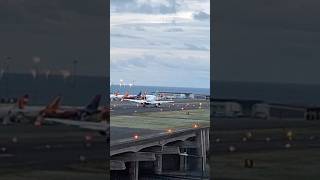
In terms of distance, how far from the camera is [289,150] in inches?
258

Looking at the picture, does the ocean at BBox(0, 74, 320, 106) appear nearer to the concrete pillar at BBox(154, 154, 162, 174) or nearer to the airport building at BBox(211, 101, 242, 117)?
the airport building at BBox(211, 101, 242, 117)

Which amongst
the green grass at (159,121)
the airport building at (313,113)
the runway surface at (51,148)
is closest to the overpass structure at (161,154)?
the green grass at (159,121)

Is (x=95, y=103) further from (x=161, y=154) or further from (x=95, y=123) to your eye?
(x=161, y=154)

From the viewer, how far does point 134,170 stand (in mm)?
10625

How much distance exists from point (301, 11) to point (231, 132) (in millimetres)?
1516

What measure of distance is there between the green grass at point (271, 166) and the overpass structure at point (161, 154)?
3180 mm

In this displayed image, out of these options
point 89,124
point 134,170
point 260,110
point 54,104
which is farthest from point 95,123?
point 134,170

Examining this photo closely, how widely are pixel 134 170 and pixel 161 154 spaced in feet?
4.64

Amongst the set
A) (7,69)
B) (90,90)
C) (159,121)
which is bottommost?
(159,121)

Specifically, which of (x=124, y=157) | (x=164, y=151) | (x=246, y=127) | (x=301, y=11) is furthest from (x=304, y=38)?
(x=164, y=151)

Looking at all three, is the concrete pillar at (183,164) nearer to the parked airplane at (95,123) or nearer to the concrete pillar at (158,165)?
the concrete pillar at (158,165)

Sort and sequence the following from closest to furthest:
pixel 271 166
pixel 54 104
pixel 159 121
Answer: pixel 54 104 < pixel 271 166 < pixel 159 121

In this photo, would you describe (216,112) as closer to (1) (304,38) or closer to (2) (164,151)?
(1) (304,38)

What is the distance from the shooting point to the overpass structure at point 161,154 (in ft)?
33.0
